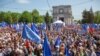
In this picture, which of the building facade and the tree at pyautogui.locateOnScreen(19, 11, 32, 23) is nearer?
the tree at pyautogui.locateOnScreen(19, 11, 32, 23)

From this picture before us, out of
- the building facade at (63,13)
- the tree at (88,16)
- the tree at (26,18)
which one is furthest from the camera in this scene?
the building facade at (63,13)

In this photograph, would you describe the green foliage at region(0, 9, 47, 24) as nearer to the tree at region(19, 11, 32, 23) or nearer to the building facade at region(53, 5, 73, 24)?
the tree at region(19, 11, 32, 23)

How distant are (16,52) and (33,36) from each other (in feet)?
12.7

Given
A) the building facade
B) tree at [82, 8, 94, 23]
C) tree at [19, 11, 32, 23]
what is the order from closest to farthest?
1. tree at [82, 8, 94, 23]
2. tree at [19, 11, 32, 23]
3. the building facade

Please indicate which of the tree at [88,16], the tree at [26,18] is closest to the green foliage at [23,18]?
the tree at [26,18]

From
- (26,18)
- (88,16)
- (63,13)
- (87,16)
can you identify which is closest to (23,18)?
(26,18)

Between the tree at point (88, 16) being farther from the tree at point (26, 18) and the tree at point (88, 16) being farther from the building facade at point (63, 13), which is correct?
the tree at point (26, 18)

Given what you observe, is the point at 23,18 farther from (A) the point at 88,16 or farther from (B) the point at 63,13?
(A) the point at 88,16

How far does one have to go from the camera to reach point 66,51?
18.7m

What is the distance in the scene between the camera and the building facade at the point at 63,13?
5480 inches

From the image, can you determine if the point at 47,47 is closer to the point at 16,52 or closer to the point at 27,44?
the point at 16,52

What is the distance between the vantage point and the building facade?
457 feet

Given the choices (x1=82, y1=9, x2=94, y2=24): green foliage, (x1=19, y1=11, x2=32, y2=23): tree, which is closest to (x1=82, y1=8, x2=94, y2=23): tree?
(x1=82, y1=9, x2=94, y2=24): green foliage

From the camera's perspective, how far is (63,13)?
476 feet
